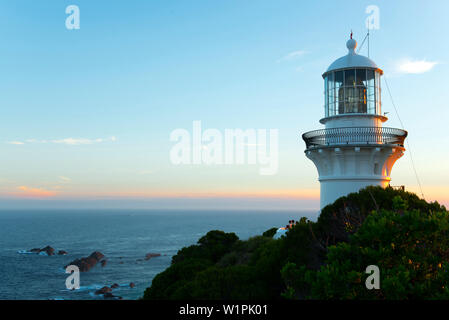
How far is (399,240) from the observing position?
631 centimetres

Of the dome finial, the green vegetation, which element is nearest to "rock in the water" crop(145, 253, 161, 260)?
the green vegetation

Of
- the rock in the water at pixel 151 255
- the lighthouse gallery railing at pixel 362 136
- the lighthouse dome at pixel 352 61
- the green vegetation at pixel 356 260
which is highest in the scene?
the lighthouse dome at pixel 352 61

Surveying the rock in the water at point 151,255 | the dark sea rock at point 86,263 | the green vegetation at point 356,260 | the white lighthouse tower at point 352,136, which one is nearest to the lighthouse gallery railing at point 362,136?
the white lighthouse tower at point 352,136

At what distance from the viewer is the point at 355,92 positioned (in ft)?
53.8

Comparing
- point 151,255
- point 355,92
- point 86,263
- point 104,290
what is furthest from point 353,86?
point 151,255

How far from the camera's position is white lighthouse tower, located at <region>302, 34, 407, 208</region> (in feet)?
50.4

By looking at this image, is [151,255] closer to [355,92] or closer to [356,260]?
[355,92]

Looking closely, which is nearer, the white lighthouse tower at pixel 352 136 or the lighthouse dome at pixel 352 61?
the white lighthouse tower at pixel 352 136

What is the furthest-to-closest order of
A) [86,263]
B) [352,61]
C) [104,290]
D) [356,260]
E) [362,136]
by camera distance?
[86,263] < [104,290] < [352,61] < [362,136] < [356,260]

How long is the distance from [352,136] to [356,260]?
10057 millimetres

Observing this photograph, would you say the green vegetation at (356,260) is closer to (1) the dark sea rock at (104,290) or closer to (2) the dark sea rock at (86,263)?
(1) the dark sea rock at (104,290)

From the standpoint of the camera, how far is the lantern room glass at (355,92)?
643 inches

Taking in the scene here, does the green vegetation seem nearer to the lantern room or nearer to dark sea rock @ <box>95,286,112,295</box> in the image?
the lantern room
